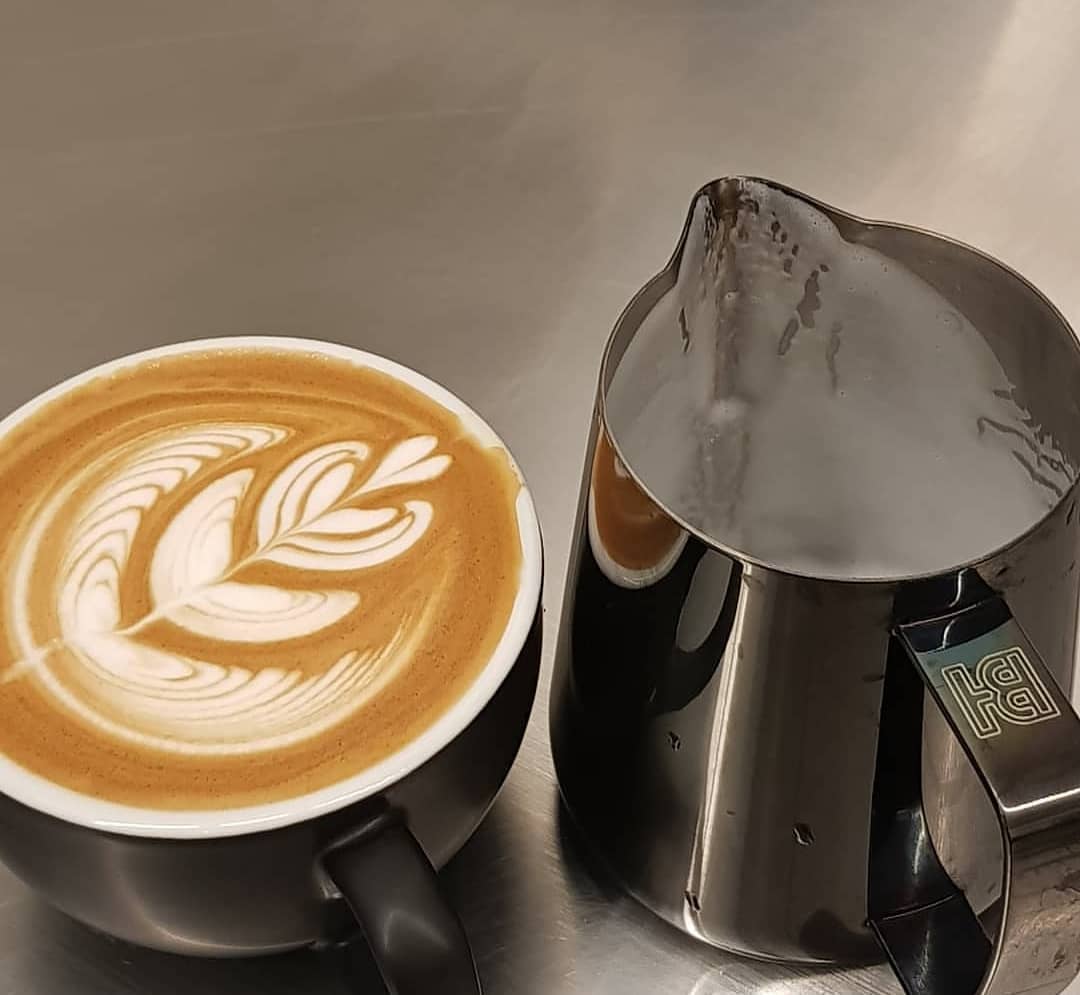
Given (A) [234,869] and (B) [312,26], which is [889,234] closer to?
(A) [234,869]

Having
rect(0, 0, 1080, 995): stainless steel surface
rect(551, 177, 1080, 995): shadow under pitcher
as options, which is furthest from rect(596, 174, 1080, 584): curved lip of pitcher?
rect(0, 0, 1080, 995): stainless steel surface

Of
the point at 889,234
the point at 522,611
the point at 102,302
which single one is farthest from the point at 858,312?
the point at 102,302

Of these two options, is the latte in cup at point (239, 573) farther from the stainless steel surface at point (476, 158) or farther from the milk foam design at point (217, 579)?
the stainless steel surface at point (476, 158)

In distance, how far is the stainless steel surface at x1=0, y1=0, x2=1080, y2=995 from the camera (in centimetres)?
57

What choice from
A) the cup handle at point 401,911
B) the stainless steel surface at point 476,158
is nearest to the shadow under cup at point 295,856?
the cup handle at point 401,911

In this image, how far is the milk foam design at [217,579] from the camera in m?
0.33

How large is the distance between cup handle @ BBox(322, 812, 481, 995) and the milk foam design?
27 mm

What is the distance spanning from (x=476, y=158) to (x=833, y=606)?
380mm

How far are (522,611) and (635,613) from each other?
0.08 feet

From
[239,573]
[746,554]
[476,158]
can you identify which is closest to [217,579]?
[239,573]

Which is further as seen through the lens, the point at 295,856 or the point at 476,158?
the point at 476,158

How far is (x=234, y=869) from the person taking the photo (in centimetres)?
31

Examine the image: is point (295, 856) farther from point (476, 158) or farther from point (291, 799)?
point (476, 158)

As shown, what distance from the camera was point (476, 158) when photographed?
64 centimetres
